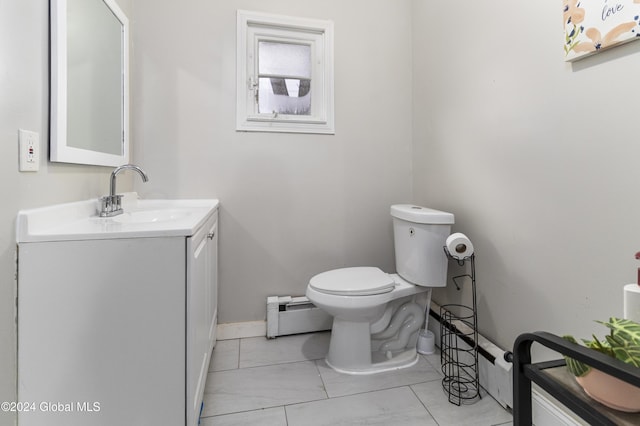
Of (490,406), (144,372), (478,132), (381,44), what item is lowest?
(490,406)

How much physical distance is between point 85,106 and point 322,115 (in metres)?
1.28

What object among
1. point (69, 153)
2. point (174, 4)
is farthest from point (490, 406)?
point (174, 4)

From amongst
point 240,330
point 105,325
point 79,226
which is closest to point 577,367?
point 105,325

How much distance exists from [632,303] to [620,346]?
22cm

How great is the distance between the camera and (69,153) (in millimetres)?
1131

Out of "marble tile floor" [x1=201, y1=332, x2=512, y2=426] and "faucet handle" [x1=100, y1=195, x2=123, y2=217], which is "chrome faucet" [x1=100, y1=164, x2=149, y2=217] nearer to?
"faucet handle" [x1=100, y1=195, x2=123, y2=217]

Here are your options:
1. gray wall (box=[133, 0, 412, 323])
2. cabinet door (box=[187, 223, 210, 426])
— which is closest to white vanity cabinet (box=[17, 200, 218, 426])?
cabinet door (box=[187, 223, 210, 426])

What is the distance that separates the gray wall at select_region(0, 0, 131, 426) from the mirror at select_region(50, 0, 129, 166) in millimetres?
34

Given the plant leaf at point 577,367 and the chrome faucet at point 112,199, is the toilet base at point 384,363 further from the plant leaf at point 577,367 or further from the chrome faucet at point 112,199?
the chrome faucet at point 112,199

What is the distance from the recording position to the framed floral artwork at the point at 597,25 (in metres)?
0.89

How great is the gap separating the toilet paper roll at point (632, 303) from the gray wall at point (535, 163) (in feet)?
0.90

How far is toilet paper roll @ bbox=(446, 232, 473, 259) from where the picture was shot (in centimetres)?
147

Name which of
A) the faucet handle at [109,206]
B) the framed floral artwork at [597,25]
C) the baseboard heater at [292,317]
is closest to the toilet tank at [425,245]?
the baseboard heater at [292,317]

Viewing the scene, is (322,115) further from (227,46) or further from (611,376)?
(611,376)
